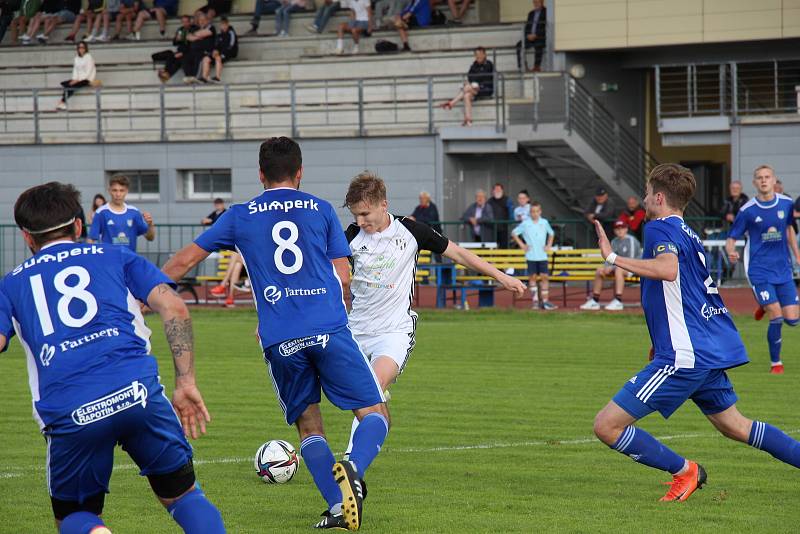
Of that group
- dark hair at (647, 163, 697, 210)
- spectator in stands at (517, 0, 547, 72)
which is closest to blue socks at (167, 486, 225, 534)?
dark hair at (647, 163, 697, 210)

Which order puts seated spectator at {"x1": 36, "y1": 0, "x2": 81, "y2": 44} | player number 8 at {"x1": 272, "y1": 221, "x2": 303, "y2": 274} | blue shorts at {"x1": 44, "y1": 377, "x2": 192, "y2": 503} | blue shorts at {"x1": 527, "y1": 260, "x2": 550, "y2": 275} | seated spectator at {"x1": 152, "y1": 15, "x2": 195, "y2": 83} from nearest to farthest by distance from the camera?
blue shorts at {"x1": 44, "y1": 377, "x2": 192, "y2": 503} → player number 8 at {"x1": 272, "y1": 221, "x2": 303, "y2": 274} → blue shorts at {"x1": 527, "y1": 260, "x2": 550, "y2": 275} → seated spectator at {"x1": 152, "y1": 15, "x2": 195, "y2": 83} → seated spectator at {"x1": 36, "y1": 0, "x2": 81, "y2": 44}

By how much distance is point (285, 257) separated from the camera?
6.46 meters

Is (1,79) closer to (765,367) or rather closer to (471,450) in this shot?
(765,367)

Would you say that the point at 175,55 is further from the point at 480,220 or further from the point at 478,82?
the point at 480,220

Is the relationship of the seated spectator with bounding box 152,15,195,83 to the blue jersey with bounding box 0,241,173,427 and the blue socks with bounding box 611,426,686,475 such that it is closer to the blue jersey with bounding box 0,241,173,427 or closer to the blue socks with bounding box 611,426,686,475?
the blue socks with bounding box 611,426,686,475

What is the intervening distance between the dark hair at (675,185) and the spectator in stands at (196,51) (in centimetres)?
2573

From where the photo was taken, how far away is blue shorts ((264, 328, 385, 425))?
651 cm

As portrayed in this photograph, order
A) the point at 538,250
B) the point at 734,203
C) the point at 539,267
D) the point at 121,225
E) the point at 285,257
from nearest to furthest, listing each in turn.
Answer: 1. the point at 285,257
2. the point at 121,225
3. the point at 538,250
4. the point at 539,267
5. the point at 734,203

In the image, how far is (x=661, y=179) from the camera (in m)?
7.20

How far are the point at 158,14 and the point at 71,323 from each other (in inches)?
1239

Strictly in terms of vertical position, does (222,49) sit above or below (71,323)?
above

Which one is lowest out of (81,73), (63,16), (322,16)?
(81,73)

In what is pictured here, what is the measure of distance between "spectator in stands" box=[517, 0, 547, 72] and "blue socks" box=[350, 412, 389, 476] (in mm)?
23389

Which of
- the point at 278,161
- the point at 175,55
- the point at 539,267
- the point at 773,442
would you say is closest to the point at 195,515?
the point at 278,161
